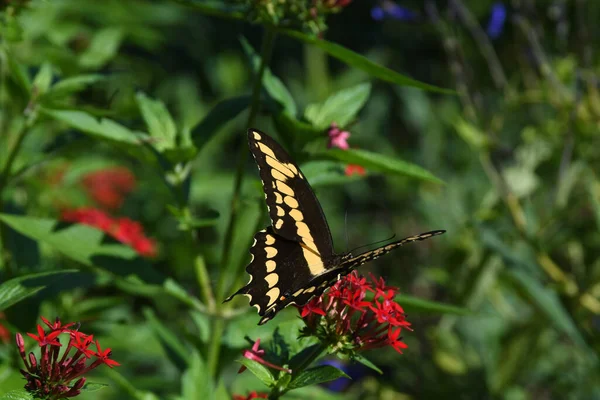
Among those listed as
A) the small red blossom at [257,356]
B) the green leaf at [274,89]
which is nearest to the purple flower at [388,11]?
the green leaf at [274,89]

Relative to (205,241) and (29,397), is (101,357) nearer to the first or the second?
(29,397)

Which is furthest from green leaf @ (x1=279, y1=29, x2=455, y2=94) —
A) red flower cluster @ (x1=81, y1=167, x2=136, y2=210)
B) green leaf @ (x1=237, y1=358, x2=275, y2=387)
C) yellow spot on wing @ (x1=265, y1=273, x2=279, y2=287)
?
red flower cluster @ (x1=81, y1=167, x2=136, y2=210)

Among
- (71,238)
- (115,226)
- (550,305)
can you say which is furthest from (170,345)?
(550,305)

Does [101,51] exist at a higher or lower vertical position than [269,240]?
higher

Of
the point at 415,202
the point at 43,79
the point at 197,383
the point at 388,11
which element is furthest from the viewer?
the point at 415,202

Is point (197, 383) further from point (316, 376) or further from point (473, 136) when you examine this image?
point (473, 136)

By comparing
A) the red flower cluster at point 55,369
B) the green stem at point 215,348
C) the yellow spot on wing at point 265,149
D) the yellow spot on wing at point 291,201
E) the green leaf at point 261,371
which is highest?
the yellow spot on wing at point 265,149

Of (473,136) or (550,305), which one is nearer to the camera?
(550,305)

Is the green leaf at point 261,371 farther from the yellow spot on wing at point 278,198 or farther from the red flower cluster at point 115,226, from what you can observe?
the red flower cluster at point 115,226
